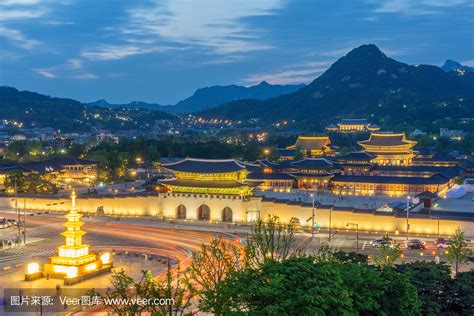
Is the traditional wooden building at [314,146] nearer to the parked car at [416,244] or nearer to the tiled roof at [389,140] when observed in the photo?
the tiled roof at [389,140]

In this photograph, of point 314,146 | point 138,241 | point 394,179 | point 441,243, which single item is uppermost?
point 314,146

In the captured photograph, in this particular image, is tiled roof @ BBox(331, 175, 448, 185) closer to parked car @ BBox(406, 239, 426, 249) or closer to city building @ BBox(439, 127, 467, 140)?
parked car @ BBox(406, 239, 426, 249)

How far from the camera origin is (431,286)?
78.5 ft

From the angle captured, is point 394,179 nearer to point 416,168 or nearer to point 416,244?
point 416,168

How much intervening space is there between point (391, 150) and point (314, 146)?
1881cm

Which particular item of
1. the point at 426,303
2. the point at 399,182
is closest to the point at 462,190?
the point at 399,182

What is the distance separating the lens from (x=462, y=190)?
7181 cm

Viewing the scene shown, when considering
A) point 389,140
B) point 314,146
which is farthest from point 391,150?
point 314,146

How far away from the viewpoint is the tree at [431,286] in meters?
22.8

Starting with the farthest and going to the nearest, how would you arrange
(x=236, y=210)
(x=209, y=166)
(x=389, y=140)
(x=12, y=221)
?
(x=389, y=140) → (x=209, y=166) → (x=236, y=210) → (x=12, y=221)

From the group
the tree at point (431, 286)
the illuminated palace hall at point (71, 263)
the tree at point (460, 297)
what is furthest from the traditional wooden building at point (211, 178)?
the tree at point (460, 297)

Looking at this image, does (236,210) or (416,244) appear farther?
(236,210)

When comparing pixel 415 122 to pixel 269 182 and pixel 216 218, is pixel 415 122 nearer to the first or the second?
pixel 269 182

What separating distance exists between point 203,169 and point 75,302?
2831cm
